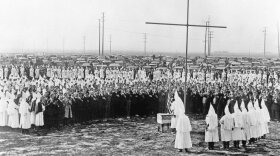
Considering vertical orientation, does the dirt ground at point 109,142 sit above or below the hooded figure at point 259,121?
below

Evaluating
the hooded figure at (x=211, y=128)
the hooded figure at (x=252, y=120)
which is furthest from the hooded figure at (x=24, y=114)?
the hooded figure at (x=252, y=120)

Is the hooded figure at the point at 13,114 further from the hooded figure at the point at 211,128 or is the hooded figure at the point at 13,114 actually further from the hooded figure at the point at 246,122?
the hooded figure at the point at 246,122

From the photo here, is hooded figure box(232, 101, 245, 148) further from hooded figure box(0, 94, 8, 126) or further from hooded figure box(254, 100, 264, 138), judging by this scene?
hooded figure box(0, 94, 8, 126)

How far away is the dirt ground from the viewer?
1165cm

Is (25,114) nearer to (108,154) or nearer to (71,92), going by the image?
(71,92)

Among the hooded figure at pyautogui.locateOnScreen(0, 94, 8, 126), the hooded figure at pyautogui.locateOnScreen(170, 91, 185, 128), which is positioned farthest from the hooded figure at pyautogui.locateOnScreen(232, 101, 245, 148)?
the hooded figure at pyautogui.locateOnScreen(0, 94, 8, 126)

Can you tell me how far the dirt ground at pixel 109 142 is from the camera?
38.2 feet

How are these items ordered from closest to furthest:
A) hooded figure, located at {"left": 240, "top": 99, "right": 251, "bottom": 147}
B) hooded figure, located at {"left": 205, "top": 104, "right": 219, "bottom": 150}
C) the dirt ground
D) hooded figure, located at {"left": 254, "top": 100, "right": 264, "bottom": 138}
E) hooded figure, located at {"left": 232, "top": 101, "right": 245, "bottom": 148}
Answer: the dirt ground, hooded figure, located at {"left": 205, "top": 104, "right": 219, "bottom": 150}, hooded figure, located at {"left": 232, "top": 101, "right": 245, "bottom": 148}, hooded figure, located at {"left": 240, "top": 99, "right": 251, "bottom": 147}, hooded figure, located at {"left": 254, "top": 100, "right": 264, "bottom": 138}

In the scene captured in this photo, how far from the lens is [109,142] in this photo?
42.8 ft

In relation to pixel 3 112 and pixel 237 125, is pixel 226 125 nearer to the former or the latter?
pixel 237 125

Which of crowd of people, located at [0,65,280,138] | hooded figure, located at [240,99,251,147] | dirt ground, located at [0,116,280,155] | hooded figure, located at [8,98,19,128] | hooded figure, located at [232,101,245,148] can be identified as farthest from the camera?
crowd of people, located at [0,65,280,138]

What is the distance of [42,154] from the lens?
11.1 m

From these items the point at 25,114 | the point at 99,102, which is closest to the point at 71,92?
the point at 99,102

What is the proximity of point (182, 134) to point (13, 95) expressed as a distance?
7.27 meters
